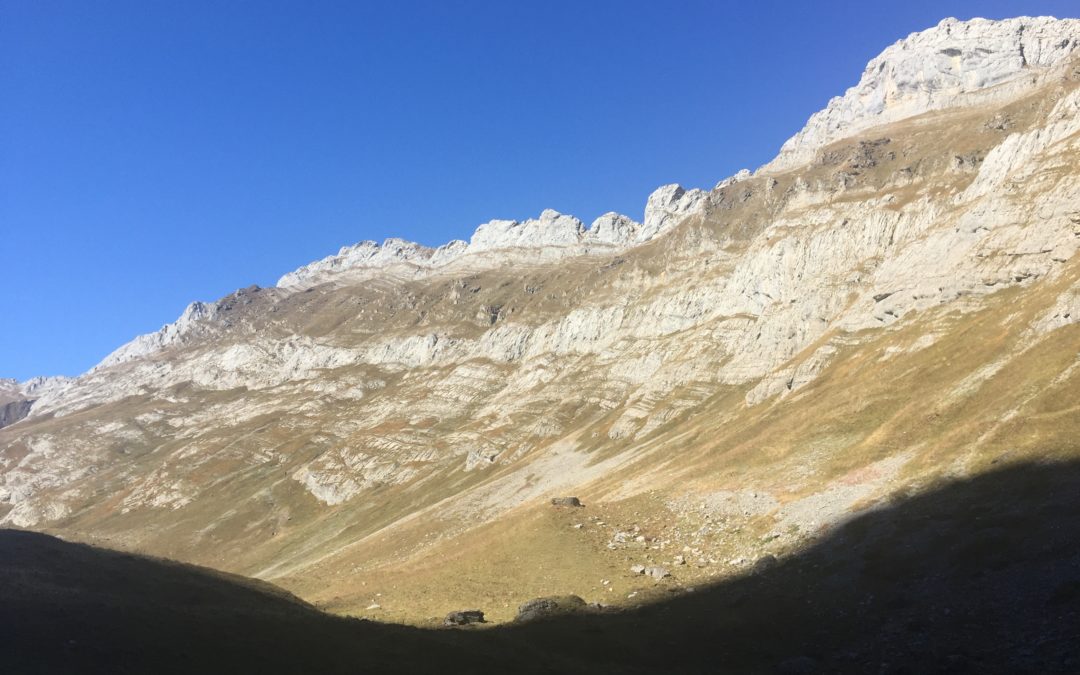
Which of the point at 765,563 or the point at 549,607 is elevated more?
the point at 549,607

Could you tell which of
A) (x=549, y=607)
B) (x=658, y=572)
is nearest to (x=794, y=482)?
(x=658, y=572)

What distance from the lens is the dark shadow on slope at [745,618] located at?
2833 cm

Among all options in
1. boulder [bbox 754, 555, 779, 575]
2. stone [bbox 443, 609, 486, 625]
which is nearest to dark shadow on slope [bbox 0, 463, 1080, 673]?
→ boulder [bbox 754, 555, 779, 575]

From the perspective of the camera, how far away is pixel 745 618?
129ft

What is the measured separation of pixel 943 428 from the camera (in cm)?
6400

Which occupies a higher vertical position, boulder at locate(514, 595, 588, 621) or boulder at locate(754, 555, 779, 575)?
boulder at locate(514, 595, 588, 621)

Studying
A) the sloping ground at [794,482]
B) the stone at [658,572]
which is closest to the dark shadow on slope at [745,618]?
the stone at [658,572]

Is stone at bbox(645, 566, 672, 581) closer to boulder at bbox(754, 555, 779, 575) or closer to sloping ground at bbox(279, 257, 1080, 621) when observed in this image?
sloping ground at bbox(279, 257, 1080, 621)

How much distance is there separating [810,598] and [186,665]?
118ft

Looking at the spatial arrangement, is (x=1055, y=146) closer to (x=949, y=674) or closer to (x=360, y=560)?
(x=949, y=674)

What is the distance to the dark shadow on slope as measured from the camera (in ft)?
92.9

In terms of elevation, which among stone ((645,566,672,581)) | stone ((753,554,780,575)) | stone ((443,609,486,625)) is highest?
stone ((443,609,486,625))

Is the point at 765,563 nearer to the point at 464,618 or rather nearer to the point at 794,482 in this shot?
the point at 794,482

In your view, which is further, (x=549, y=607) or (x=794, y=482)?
(x=794, y=482)
